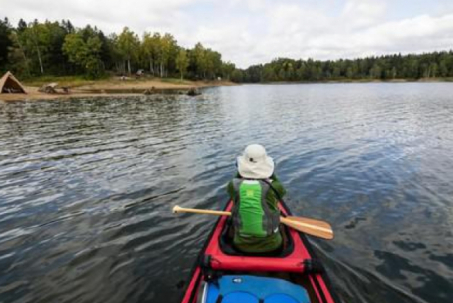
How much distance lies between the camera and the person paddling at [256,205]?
4.81m

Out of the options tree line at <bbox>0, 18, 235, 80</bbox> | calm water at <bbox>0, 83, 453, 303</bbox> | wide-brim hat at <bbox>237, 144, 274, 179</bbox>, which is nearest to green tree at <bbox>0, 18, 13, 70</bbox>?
tree line at <bbox>0, 18, 235, 80</bbox>

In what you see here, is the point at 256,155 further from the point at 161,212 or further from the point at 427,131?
the point at 427,131

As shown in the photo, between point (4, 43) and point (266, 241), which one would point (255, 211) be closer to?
point (266, 241)

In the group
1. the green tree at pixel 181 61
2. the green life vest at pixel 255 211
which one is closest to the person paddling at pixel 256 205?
the green life vest at pixel 255 211

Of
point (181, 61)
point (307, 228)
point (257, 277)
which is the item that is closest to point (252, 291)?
point (257, 277)

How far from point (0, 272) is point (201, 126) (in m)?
18.2

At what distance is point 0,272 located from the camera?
6.14 metres

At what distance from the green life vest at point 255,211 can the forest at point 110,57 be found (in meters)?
87.5

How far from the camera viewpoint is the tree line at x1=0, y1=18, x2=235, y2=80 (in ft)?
263

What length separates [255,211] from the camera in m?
4.81

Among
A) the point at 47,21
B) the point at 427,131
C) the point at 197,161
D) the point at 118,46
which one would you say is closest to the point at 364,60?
the point at 118,46

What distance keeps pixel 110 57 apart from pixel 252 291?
99979mm

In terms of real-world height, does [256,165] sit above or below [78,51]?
below

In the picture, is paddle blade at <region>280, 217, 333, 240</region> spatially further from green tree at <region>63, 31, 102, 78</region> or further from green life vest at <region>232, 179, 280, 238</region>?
green tree at <region>63, 31, 102, 78</region>
